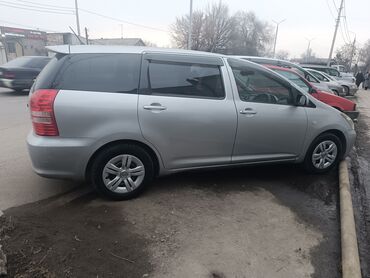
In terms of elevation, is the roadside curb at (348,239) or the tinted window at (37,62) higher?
the tinted window at (37,62)

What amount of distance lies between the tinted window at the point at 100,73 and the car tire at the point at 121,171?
2.18ft

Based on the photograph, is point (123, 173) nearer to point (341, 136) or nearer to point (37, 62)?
point (341, 136)

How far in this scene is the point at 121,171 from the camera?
12.2 ft

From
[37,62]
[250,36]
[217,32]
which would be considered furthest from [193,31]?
[37,62]

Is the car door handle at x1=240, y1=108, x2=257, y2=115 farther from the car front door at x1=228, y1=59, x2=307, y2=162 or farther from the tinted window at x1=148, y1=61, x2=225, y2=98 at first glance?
the tinted window at x1=148, y1=61, x2=225, y2=98

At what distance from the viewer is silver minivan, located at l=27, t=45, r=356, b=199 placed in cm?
343

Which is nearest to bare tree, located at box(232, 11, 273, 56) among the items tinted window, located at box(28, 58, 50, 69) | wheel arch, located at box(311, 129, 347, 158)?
tinted window, located at box(28, 58, 50, 69)

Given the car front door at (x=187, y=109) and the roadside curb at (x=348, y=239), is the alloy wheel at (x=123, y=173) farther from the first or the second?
the roadside curb at (x=348, y=239)

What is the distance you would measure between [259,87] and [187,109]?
1.14 metres

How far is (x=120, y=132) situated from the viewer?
3.54 metres

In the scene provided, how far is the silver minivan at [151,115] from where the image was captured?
3.43m

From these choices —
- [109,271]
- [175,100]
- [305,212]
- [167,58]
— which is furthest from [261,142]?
[109,271]

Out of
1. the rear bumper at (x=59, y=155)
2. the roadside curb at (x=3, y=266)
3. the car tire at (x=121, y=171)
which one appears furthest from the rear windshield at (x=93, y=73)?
the roadside curb at (x=3, y=266)

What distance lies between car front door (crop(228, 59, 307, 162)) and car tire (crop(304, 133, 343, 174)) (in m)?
0.30
